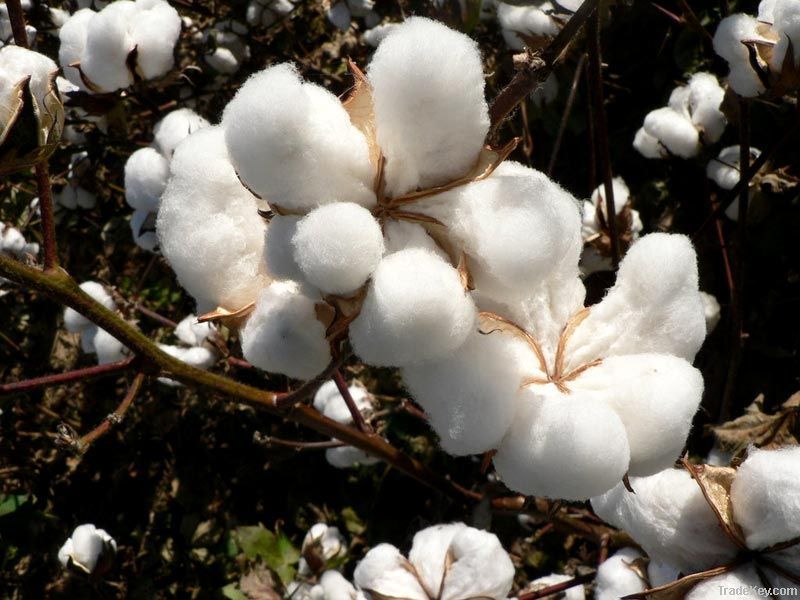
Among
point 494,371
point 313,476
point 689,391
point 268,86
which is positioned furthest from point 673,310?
point 313,476

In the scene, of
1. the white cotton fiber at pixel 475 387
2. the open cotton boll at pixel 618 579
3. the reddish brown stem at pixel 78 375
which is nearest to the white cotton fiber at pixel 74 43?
the reddish brown stem at pixel 78 375

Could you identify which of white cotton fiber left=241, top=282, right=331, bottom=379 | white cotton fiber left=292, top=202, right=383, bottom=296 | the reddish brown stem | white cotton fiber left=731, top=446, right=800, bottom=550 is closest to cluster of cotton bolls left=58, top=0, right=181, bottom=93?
the reddish brown stem

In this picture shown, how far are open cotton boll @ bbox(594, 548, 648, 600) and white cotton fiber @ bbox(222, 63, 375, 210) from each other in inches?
43.5

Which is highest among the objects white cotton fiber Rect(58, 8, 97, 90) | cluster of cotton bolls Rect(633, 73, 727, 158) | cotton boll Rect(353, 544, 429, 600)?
white cotton fiber Rect(58, 8, 97, 90)

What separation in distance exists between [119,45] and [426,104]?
4.00 ft

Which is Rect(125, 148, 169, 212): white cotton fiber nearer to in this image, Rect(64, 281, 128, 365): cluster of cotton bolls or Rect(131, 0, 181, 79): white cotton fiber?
Rect(131, 0, 181, 79): white cotton fiber

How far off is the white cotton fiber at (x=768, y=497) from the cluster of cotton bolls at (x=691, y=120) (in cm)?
121

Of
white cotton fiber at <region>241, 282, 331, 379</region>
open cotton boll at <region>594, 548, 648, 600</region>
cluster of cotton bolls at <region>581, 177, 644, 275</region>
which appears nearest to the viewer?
white cotton fiber at <region>241, 282, 331, 379</region>

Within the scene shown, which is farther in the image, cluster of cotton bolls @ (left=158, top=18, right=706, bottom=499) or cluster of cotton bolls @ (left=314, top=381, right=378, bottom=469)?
cluster of cotton bolls @ (left=314, top=381, right=378, bottom=469)

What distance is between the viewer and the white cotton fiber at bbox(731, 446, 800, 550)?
1003 millimetres

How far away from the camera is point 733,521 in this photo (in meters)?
1.08

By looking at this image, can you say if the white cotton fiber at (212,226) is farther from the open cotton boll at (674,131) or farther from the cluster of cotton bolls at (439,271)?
the open cotton boll at (674,131)

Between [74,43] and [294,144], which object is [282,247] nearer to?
[294,144]

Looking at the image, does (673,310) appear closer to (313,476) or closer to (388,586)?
(388,586)
